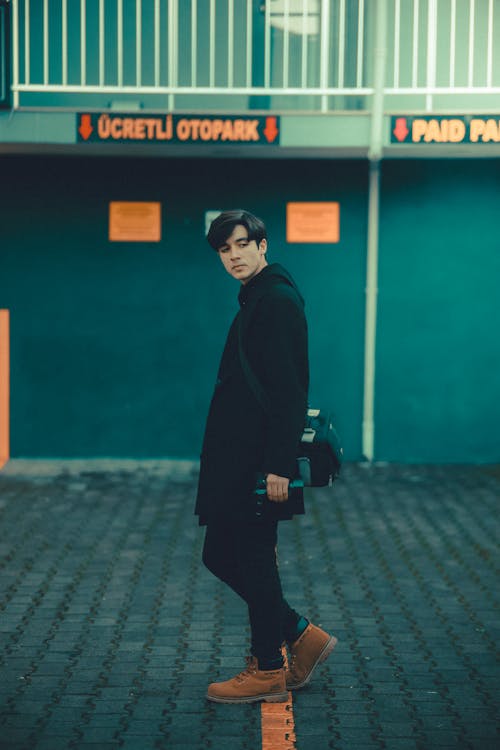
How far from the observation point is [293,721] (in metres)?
4.36

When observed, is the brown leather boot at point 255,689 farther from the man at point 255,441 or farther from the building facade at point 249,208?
the building facade at point 249,208

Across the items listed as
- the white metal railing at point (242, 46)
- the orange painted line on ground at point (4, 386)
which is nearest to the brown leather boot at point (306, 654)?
the orange painted line on ground at point (4, 386)

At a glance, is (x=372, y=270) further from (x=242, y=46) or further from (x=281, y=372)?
(x=281, y=372)

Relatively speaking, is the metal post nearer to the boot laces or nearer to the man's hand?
the boot laces

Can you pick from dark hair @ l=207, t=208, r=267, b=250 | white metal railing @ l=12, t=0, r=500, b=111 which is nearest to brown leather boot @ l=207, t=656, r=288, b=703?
dark hair @ l=207, t=208, r=267, b=250

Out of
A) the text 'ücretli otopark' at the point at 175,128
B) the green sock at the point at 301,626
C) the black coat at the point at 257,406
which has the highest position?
the text 'ücretli otopark' at the point at 175,128

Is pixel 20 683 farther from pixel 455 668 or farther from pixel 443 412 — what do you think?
pixel 443 412

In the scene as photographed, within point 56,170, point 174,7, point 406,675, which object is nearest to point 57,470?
point 56,170

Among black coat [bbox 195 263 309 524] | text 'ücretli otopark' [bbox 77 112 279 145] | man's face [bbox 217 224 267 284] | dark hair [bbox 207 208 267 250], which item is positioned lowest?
black coat [bbox 195 263 309 524]

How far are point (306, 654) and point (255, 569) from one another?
557 millimetres

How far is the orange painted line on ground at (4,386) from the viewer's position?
33.6ft

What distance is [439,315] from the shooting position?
10.2 m

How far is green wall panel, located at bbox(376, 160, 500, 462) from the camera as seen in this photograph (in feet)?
33.2

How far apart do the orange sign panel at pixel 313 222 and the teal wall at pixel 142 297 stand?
73mm
